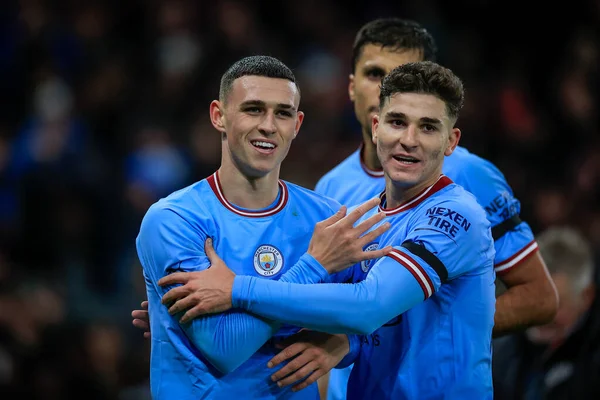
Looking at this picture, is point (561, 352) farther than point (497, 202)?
Yes

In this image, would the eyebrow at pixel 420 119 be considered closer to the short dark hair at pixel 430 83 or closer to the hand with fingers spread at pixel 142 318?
the short dark hair at pixel 430 83

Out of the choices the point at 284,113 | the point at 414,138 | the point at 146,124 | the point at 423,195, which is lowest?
the point at 423,195

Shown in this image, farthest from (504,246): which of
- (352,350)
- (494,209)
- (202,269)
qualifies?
(202,269)

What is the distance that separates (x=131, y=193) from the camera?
9.11m

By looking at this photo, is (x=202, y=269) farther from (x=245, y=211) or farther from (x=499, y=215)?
(x=499, y=215)

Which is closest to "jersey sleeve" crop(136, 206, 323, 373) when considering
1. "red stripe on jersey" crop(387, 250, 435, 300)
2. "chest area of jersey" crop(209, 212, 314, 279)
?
"chest area of jersey" crop(209, 212, 314, 279)

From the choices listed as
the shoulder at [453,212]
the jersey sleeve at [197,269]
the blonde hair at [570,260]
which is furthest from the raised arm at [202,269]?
the blonde hair at [570,260]

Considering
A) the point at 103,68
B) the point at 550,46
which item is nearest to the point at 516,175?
the point at 550,46

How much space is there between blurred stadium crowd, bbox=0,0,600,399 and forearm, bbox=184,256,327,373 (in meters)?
4.17

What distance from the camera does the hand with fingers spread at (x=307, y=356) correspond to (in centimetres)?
382

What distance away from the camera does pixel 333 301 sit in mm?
3643

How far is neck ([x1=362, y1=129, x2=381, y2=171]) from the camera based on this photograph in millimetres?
5117

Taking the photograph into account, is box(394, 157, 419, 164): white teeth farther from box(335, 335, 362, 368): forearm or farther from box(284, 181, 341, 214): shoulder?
box(335, 335, 362, 368): forearm

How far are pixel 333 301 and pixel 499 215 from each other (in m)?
1.39
